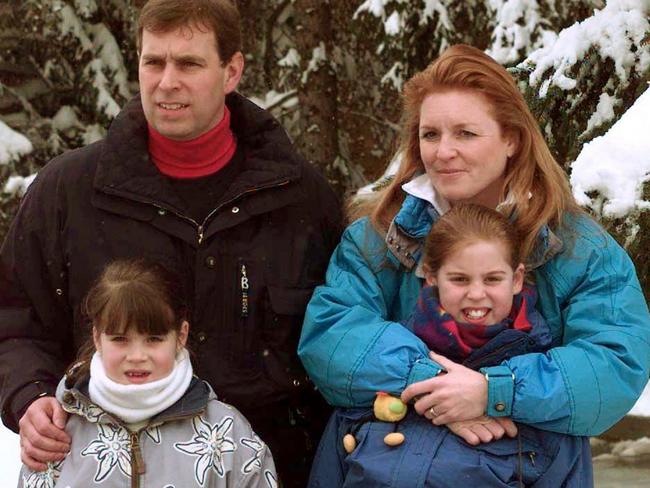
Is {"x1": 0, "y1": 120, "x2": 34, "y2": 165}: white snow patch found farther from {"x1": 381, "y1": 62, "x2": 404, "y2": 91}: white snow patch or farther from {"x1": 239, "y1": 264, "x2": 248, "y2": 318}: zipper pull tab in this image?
{"x1": 239, "y1": 264, "x2": 248, "y2": 318}: zipper pull tab

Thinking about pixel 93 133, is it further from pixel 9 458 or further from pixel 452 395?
pixel 452 395

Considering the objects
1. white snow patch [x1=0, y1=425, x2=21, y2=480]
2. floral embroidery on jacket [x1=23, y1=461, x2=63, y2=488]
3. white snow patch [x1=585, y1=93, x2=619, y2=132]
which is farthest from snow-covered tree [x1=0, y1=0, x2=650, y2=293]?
floral embroidery on jacket [x1=23, y1=461, x2=63, y2=488]

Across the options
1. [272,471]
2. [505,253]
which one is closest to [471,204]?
[505,253]

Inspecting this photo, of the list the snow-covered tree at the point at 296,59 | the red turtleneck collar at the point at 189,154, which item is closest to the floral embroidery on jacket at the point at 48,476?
the red turtleneck collar at the point at 189,154

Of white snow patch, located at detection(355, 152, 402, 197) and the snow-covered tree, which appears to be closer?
white snow patch, located at detection(355, 152, 402, 197)

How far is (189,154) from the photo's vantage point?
3428 millimetres

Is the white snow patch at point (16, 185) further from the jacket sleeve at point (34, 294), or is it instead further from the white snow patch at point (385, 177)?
A: the jacket sleeve at point (34, 294)

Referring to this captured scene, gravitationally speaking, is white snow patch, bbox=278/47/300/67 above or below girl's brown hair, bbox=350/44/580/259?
below

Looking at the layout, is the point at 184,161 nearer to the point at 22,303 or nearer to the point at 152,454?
the point at 22,303

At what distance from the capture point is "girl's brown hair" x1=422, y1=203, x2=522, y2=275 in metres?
3.04

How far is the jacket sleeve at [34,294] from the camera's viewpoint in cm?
330

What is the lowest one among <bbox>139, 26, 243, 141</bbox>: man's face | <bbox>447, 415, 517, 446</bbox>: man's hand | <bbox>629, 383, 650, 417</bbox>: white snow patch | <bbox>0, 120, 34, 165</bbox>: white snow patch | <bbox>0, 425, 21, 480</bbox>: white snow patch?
<bbox>0, 425, 21, 480</bbox>: white snow patch

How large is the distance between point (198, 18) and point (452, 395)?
1.48 m

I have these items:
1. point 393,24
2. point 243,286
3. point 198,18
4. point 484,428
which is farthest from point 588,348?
point 393,24
